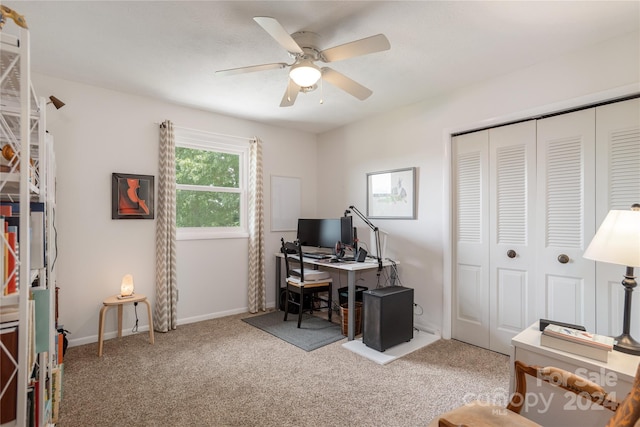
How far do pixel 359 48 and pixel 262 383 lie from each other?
234 centimetres

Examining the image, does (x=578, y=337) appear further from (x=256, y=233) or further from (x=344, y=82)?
(x=256, y=233)

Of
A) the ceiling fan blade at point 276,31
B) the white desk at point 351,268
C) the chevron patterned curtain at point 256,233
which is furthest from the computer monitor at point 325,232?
the ceiling fan blade at point 276,31

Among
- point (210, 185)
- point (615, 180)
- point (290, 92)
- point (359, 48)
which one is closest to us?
point (359, 48)

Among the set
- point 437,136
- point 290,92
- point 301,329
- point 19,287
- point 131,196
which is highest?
point 290,92

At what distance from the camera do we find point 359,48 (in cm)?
189

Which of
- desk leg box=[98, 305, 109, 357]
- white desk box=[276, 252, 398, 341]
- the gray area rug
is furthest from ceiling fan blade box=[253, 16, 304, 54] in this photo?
desk leg box=[98, 305, 109, 357]

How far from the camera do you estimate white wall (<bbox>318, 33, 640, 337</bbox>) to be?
2.36m

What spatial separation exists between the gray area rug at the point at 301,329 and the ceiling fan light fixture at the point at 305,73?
2271 millimetres

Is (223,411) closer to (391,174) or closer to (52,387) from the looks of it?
(52,387)

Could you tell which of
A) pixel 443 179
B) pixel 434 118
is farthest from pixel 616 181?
pixel 434 118

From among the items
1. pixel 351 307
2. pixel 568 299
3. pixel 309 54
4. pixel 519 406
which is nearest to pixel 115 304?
pixel 351 307

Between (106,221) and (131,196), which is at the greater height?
(131,196)

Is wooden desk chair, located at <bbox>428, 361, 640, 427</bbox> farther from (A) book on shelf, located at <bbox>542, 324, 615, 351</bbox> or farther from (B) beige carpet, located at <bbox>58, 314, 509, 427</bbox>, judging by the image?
(B) beige carpet, located at <bbox>58, 314, 509, 427</bbox>

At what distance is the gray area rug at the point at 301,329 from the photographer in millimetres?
3172
